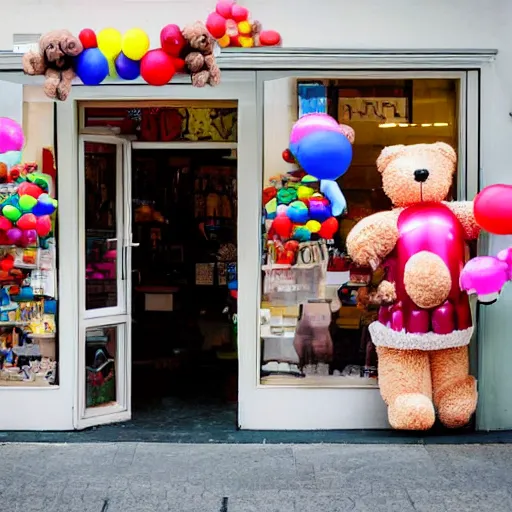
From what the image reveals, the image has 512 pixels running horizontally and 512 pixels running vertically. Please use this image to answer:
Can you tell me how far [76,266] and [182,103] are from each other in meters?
1.60

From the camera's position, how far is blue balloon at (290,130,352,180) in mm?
5410

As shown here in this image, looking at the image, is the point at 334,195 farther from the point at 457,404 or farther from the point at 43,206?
the point at 43,206

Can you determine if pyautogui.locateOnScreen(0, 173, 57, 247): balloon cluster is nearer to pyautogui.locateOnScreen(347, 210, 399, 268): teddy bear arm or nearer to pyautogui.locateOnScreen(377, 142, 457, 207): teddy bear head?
pyautogui.locateOnScreen(347, 210, 399, 268): teddy bear arm

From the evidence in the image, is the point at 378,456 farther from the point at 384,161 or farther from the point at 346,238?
the point at 384,161

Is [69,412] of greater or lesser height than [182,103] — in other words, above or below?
below

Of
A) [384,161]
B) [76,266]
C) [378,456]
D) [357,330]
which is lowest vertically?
[378,456]

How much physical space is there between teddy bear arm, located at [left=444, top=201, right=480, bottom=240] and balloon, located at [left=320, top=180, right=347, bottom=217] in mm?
834

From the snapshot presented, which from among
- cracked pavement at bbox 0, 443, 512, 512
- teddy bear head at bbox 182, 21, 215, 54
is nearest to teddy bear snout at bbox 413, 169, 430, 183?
A: teddy bear head at bbox 182, 21, 215, 54

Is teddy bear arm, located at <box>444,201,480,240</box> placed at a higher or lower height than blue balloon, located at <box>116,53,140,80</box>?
lower

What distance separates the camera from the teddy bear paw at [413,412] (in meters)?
5.94

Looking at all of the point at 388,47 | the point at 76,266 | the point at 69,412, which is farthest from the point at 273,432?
the point at 388,47

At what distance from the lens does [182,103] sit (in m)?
6.81

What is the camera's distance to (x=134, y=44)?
17.1ft

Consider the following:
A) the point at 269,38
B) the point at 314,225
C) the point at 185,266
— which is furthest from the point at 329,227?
the point at 185,266
